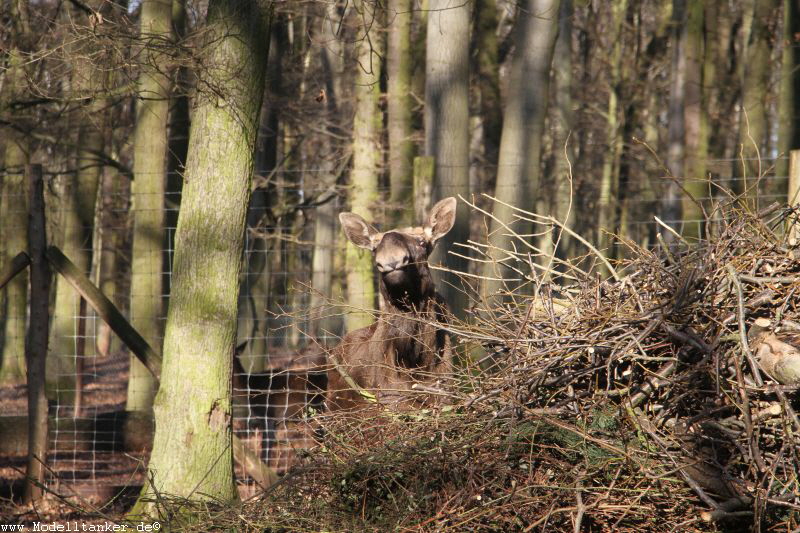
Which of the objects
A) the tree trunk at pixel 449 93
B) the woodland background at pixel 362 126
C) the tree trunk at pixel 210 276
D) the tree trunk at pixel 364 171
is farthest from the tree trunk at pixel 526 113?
the tree trunk at pixel 210 276

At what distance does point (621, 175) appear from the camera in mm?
21422

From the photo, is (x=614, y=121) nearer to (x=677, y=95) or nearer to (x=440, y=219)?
(x=677, y=95)

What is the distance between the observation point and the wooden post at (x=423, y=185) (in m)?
8.48

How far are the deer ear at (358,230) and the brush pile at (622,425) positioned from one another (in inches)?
101

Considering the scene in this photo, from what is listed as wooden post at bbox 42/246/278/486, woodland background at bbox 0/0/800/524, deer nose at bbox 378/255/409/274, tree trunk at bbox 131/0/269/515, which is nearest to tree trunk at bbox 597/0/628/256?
woodland background at bbox 0/0/800/524

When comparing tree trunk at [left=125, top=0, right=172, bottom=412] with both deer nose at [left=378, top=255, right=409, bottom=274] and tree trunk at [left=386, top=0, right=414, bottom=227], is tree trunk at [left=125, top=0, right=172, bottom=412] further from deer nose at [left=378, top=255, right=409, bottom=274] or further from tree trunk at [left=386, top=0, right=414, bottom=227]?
deer nose at [left=378, top=255, right=409, bottom=274]

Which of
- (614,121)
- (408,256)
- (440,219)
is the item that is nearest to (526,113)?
(440,219)

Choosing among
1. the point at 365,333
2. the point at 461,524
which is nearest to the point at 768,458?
the point at 461,524

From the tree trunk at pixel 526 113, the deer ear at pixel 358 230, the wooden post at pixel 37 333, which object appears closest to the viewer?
the deer ear at pixel 358 230

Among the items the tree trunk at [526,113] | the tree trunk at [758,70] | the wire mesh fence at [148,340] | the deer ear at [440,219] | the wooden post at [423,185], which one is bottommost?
the wire mesh fence at [148,340]

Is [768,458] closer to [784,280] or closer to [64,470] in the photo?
[784,280]

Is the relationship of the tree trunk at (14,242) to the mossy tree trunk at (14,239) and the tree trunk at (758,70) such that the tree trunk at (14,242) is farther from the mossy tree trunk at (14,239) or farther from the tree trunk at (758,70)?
the tree trunk at (758,70)

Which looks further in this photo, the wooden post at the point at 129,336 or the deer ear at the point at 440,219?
the wooden post at the point at 129,336

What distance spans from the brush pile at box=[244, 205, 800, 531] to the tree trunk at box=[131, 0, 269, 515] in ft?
4.53
